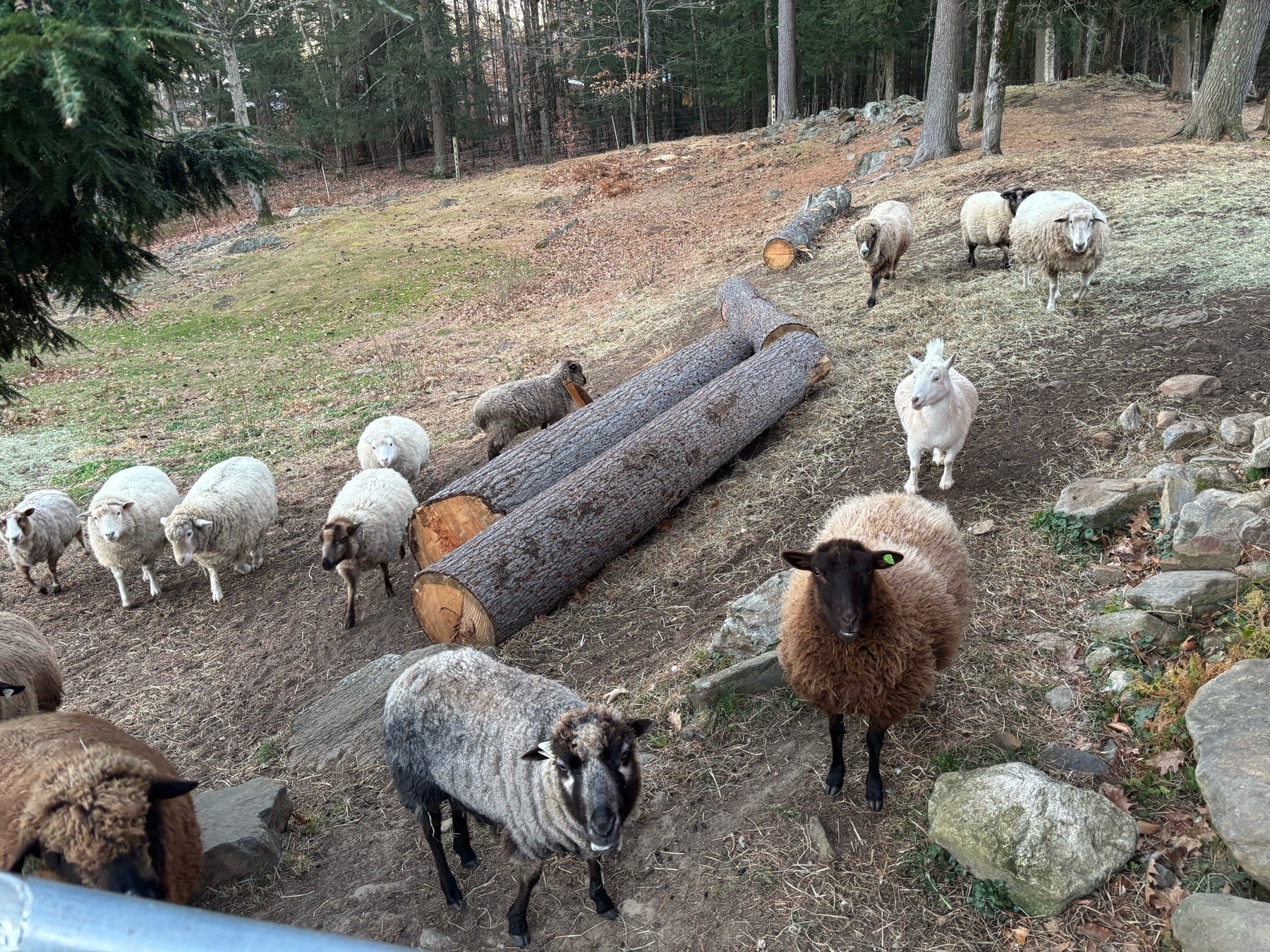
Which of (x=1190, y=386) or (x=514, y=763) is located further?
(x=1190, y=386)

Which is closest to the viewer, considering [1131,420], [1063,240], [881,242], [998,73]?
[1131,420]

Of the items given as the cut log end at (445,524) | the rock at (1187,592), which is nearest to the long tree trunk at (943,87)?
the cut log end at (445,524)

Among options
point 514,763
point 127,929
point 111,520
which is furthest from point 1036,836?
point 111,520

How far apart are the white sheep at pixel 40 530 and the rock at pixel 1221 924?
10879 millimetres

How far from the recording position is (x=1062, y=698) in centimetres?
438

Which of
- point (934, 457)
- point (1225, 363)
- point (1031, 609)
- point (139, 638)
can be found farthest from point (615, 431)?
point (1225, 363)

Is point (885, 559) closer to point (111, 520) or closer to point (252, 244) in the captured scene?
point (111, 520)

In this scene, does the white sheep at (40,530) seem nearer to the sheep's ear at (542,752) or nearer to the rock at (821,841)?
the sheep's ear at (542,752)

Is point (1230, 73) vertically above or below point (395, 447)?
above

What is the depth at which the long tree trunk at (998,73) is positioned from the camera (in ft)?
53.5

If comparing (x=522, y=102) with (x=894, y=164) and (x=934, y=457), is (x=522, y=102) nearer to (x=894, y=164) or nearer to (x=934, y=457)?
(x=894, y=164)

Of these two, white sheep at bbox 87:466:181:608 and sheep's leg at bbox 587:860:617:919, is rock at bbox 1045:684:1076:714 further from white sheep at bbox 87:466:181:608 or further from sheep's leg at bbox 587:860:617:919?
white sheep at bbox 87:466:181:608

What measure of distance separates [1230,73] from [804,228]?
8791 millimetres

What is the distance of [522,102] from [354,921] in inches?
1804
